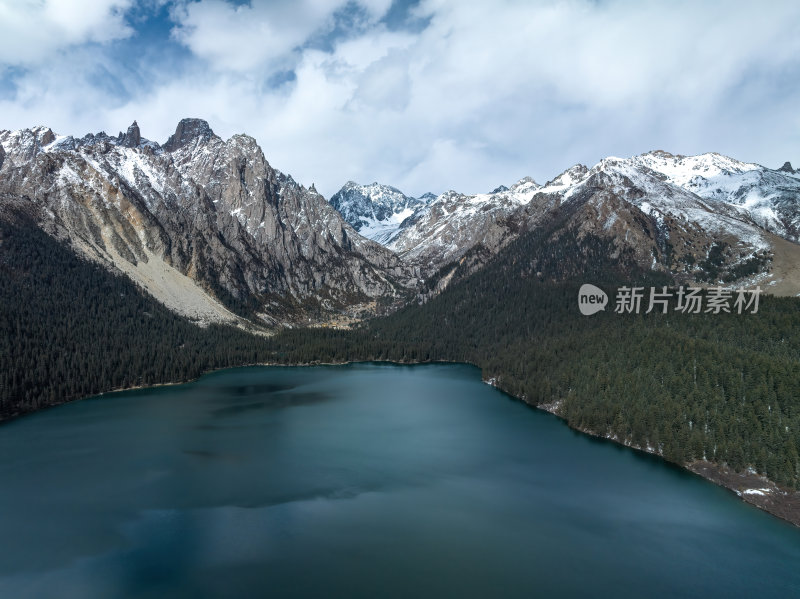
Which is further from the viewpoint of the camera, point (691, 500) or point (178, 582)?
point (691, 500)

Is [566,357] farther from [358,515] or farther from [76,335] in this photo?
[76,335]

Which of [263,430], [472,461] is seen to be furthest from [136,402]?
[472,461]

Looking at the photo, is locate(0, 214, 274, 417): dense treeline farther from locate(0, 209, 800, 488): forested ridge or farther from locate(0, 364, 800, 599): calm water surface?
locate(0, 364, 800, 599): calm water surface

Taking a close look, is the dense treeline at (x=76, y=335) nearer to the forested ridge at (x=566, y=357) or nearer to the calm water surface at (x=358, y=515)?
the forested ridge at (x=566, y=357)

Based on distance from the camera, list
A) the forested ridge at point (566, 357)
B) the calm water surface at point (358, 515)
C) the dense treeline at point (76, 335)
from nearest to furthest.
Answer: the calm water surface at point (358, 515), the forested ridge at point (566, 357), the dense treeline at point (76, 335)

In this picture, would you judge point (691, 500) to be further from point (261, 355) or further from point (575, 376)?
point (261, 355)

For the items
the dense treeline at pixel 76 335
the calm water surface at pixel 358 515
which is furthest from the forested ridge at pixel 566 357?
the calm water surface at pixel 358 515
